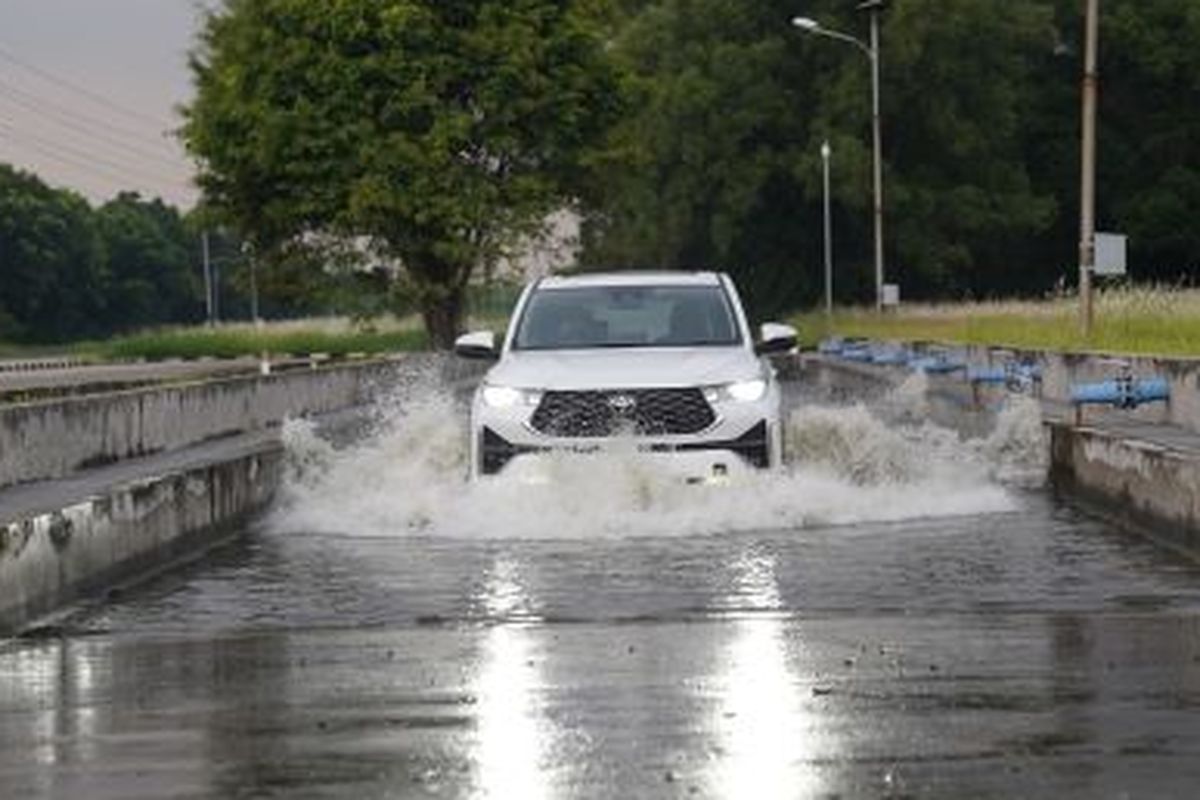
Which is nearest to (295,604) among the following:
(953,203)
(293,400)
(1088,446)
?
(1088,446)

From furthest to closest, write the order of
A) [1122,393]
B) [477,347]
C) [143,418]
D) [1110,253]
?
[1110,253]
[143,418]
[1122,393]
[477,347]

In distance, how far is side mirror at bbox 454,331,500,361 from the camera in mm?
17906

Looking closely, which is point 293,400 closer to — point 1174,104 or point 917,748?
point 917,748

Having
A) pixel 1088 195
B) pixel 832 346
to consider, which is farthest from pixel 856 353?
pixel 1088 195

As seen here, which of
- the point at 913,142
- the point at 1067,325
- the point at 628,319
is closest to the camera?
the point at 628,319

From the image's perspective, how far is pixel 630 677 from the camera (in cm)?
955

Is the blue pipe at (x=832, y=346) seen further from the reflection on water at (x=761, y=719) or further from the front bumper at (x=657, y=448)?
the reflection on water at (x=761, y=719)

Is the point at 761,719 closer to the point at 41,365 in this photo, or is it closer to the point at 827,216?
the point at 41,365

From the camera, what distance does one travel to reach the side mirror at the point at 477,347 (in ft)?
58.7

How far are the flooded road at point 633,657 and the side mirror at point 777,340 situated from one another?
0.98 metres

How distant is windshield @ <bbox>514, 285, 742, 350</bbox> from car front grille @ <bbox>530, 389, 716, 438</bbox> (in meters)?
1.34

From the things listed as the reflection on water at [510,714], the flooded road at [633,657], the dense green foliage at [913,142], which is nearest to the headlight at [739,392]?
the flooded road at [633,657]

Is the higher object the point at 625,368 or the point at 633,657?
the point at 625,368

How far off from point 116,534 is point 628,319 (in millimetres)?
5222
